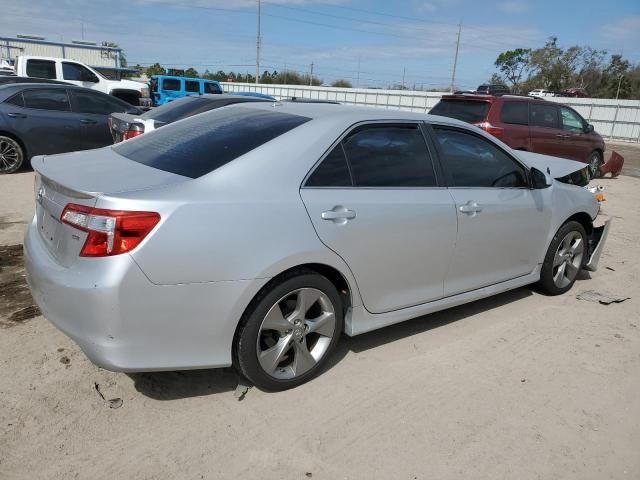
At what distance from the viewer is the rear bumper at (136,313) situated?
7.69ft

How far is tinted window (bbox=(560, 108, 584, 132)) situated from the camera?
1115 centimetres

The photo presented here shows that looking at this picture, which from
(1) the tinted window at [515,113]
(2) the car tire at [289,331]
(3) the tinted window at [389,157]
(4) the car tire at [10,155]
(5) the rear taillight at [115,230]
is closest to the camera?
(5) the rear taillight at [115,230]

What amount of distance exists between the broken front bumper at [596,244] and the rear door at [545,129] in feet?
Result: 18.5

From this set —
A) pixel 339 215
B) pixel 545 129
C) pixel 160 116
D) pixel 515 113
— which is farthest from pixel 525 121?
pixel 339 215

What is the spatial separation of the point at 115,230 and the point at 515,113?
369 inches

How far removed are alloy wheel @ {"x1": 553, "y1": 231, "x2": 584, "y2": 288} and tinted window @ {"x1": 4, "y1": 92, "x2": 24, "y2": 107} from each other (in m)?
8.81

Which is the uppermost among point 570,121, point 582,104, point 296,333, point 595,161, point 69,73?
point 582,104

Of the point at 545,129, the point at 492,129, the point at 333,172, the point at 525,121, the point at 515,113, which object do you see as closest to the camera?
the point at 333,172

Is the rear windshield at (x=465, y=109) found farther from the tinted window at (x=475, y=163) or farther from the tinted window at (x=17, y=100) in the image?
the tinted window at (x=17, y=100)

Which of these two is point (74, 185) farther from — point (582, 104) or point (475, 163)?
point (582, 104)

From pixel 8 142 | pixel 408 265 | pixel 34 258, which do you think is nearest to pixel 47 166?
pixel 34 258

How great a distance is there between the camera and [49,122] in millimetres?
9031

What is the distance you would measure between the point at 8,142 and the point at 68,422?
25.4 ft

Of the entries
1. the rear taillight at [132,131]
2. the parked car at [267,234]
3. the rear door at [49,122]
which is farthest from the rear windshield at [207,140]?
the rear door at [49,122]
